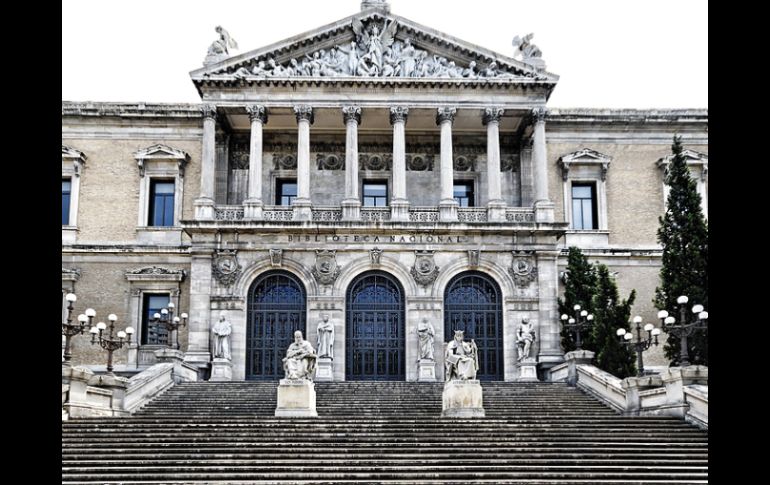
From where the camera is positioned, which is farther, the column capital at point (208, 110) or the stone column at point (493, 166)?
the column capital at point (208, 110)

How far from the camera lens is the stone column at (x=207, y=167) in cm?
3403

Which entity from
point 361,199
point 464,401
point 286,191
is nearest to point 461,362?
point 464,401

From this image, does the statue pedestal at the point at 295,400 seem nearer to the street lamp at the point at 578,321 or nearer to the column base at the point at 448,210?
the street lamp at the point at 578,321

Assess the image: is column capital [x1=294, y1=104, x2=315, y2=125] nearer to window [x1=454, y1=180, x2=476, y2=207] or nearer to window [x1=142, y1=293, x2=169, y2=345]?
window [x1=454, y1=180, x2=476, y2=207]

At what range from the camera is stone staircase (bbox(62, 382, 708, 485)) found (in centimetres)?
1652

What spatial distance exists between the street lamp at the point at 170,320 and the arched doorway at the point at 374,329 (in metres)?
6.42

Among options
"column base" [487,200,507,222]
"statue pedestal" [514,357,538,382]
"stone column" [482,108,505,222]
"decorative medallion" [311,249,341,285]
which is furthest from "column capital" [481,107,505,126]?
"statue pedestal" [514,357,538,382]

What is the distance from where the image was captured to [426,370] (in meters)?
32.5

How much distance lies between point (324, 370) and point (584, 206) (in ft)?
45.9

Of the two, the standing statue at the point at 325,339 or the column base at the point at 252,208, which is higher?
the column base at the point at 252,208

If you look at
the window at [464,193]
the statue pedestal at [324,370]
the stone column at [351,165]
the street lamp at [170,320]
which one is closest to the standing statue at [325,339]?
the statue pedestal at [324,370]
